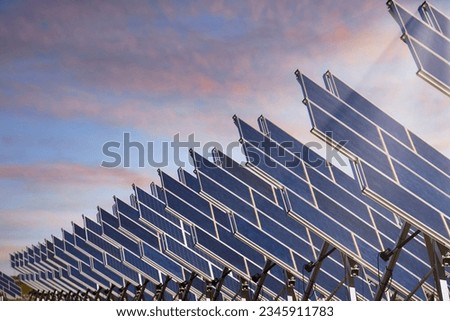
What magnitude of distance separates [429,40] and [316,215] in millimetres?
8446

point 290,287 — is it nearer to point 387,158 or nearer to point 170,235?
point 170,235

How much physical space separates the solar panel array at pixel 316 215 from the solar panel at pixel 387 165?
0.10 feet

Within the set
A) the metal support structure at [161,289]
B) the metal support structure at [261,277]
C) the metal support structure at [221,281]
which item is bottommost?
the metal support structure at [261,277]

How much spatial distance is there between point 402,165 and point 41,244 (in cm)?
7450

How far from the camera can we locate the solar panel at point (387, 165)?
54.4ft

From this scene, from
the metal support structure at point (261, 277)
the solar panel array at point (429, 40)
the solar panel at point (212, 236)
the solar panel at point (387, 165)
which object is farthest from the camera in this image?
the solar panel at point (212, 236)

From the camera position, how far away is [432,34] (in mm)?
14773

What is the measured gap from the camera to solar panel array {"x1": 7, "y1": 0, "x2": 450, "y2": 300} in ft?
56.7

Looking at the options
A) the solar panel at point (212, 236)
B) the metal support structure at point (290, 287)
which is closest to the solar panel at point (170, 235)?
the solar panel at point (212, 236)

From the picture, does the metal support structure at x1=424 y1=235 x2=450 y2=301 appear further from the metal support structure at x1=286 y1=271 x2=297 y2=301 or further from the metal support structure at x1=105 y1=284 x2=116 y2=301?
the metal support structure at x1=105 y1=284 x2=116 y2=301

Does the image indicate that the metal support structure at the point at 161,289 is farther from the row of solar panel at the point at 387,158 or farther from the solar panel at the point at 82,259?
the row of solar panel at the point at 387,158

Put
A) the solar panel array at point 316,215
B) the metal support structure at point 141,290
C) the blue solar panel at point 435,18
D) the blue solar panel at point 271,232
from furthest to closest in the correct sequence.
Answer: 1. the metal support structure at point 141,290
2. the blue solar panel at point 271,232
3. the solar panel array at point 316,215
4. the blue solar panel at point 435,18
